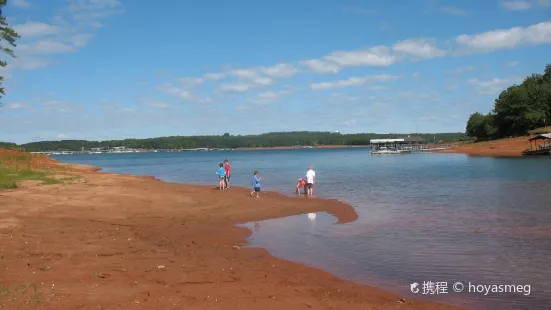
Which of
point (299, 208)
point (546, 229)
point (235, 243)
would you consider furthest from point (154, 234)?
point (546, 229)

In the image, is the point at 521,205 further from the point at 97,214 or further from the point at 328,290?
the point at 97,214

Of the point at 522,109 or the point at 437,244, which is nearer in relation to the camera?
the point at 437,244

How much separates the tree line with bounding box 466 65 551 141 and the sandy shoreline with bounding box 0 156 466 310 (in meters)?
90.3

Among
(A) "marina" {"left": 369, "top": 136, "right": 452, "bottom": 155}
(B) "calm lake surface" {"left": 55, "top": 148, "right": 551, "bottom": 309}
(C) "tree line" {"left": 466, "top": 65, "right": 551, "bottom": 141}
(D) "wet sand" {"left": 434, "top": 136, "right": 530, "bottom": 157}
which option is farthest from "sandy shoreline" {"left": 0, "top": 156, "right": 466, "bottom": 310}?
(A) "marina" {"left": 369, "top": 136, "right": 452, "bottom": 155}

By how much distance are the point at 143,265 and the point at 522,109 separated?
9854cm

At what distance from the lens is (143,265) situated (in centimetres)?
959

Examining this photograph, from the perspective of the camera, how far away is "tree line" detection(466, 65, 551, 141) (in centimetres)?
9025

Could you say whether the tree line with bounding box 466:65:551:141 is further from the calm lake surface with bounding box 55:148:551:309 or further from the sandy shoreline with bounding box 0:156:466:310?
the sandy shoreline with bounding box 0:156:466:310

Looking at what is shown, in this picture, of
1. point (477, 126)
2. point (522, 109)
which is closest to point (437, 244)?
point (522, 109)

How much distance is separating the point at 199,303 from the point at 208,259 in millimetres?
3597

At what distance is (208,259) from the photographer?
425 inches

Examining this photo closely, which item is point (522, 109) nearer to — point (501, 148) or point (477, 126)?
point (501, 148)

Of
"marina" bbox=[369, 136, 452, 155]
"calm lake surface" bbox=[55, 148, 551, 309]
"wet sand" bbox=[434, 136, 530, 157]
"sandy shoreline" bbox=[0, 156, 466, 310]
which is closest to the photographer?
"sandy shoreline" bbox=[0, 156, 466, 310]

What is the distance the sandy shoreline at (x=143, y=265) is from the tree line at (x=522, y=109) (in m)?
90.3
